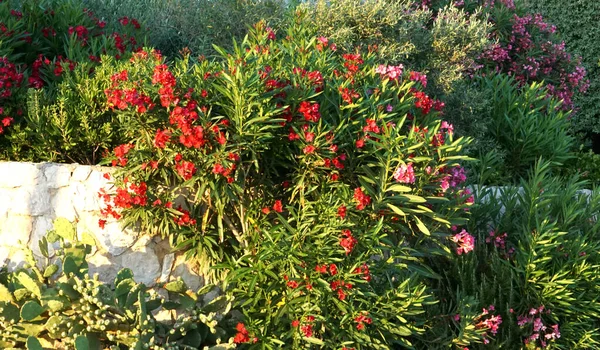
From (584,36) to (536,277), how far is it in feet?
29.2

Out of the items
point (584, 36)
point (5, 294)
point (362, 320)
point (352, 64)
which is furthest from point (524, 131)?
point (584, 36)

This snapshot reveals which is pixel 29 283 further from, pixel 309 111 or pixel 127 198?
pixel 309 111

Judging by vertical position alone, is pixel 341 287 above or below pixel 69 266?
below

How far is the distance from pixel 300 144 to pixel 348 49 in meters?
3.11

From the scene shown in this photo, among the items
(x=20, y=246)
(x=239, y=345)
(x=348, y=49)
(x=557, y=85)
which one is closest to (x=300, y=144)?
(x=239, y=345)

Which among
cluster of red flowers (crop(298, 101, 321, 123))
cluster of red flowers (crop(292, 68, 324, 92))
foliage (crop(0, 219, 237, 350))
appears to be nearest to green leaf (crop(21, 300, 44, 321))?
foliage (crop(0, 219, 237, 350))

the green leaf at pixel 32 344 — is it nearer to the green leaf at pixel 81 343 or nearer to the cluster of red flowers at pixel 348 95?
the green leaf at pixel 81 343

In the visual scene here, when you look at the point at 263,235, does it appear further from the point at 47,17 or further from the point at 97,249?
the point at 47,17

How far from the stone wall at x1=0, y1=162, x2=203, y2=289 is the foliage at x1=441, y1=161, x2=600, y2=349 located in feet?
6.75

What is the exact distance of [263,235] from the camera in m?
4.40

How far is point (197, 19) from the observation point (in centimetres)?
764

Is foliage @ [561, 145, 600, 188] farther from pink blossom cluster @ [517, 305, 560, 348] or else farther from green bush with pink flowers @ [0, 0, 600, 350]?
pink blossom cluster @ [517, 305, 560, 348]

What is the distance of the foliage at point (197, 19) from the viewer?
7.56m

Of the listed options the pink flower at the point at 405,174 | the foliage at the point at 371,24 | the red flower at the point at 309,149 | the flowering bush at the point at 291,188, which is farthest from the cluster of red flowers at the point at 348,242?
the foliage at the point at 371,24
